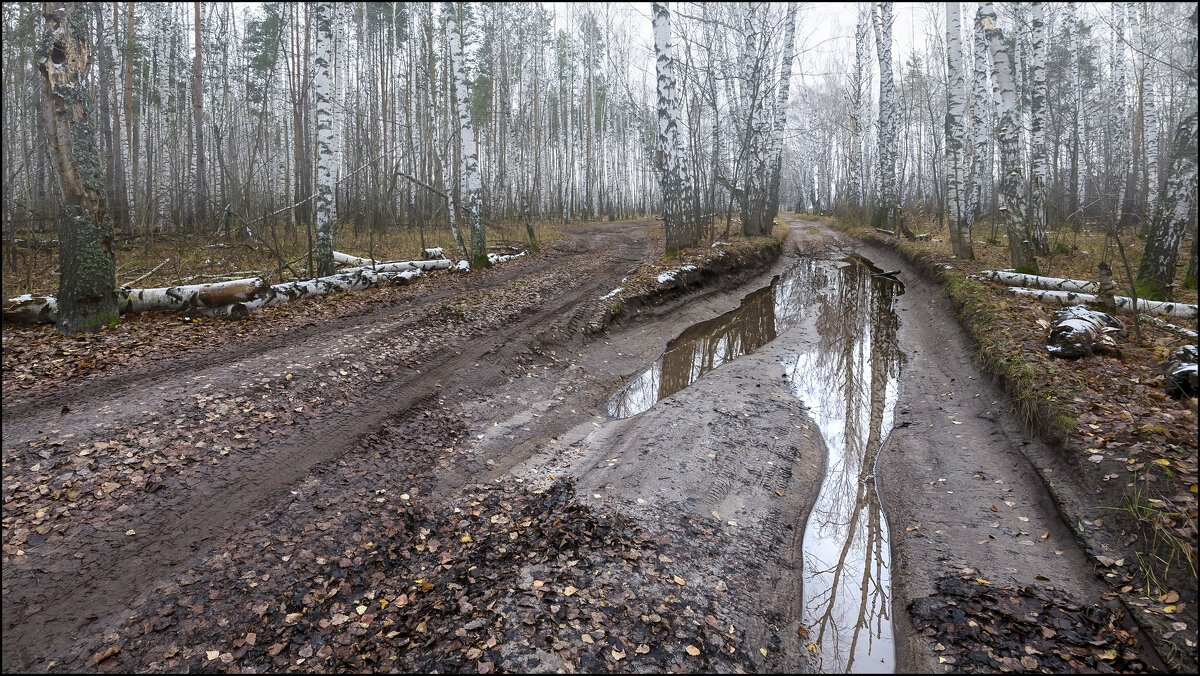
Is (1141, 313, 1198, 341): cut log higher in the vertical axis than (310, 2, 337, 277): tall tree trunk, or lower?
lower

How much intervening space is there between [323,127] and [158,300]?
169 inches

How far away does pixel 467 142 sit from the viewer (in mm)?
12469

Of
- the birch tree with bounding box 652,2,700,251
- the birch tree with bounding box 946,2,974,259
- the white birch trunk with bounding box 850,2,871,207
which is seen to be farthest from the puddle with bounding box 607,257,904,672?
the white birch trunk with bounding box 850,2,871,207

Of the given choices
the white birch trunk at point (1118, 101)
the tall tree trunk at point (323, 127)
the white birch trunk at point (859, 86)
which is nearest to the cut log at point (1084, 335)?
the tall tree trunk at point (323, 127)

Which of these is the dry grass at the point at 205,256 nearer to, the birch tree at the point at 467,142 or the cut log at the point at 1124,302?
the birch tree at the point at 467,142

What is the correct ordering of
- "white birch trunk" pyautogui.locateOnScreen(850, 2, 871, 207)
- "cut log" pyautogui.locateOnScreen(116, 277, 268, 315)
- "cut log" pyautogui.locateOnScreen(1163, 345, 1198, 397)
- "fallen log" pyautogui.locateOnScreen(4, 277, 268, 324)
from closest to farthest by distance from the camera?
"cut log" pyautogui.locateOnScreen(1163, 345, 1198, 397) < "fallen log" pyautogui.locateOnScreen(4, 277, 268, 324) < "cut log" pyautogui.locateOnScreen(116, 277, 268, 315) < "white birch trunk" pyautogui.locateOnScreen(850, 2, 871, 207)

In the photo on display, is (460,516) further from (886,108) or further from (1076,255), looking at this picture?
(886,108)

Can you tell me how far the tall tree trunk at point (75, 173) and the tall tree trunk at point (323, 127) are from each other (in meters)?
3.70

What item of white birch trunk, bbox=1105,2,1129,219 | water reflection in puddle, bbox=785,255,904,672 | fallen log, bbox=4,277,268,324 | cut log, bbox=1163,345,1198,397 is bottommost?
water reflection in puddle, bbox=785,255,904,672

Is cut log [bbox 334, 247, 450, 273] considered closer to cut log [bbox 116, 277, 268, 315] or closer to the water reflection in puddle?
cut log [bbox 116, 277, 268, 315]

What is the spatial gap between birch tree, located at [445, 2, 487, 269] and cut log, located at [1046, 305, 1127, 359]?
10.5 m

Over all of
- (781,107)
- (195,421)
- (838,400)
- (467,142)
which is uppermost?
(781,107)

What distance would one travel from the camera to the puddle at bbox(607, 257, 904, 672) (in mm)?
3566

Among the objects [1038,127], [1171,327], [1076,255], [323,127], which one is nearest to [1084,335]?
[1171,327]
